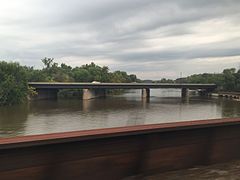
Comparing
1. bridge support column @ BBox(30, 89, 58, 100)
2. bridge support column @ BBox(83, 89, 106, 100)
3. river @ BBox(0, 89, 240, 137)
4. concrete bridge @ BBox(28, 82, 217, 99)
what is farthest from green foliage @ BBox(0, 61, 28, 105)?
bridge support column @ BBox(83, 89, 106, 100)

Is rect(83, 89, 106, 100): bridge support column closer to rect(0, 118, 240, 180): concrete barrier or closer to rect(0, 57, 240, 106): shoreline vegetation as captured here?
rect(0, 57, 240, 106): shoreline vegetation

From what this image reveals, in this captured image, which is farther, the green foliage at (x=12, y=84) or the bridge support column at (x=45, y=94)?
the bridge support column at (x=45, y=94)

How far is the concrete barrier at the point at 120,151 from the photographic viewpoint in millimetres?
4930

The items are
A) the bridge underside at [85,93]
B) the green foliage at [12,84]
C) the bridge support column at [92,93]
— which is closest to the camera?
the green foliage at [12,84]

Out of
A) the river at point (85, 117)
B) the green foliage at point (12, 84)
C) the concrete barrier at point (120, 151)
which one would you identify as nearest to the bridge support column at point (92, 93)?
the green foliage at point (12, 84)

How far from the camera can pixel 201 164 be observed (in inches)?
277

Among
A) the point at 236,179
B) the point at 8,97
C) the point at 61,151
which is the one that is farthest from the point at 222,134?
the point at 8,97

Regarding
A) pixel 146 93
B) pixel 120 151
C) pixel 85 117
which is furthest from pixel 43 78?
pixel 120 151

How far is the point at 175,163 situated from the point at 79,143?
2.30 meters

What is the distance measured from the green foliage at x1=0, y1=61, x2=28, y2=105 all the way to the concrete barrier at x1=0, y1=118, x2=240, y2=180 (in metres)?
75.6

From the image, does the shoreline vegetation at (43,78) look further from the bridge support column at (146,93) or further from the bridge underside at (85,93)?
the bridge support column at (146,93)

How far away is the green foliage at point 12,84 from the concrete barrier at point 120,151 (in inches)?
2975

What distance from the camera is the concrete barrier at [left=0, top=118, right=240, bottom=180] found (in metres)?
4.93

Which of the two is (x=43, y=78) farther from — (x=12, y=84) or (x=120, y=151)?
(x=120, y=151)
